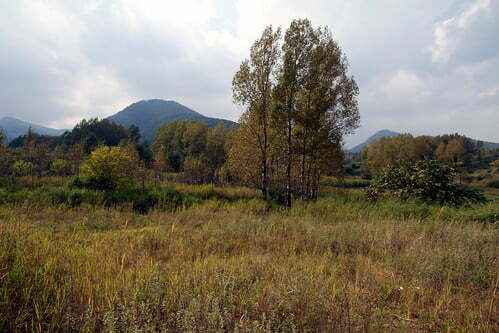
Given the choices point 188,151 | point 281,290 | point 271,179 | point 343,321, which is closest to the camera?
point 343,321

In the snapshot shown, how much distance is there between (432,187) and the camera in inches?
396

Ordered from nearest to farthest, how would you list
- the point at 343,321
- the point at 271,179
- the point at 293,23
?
the point at 343,321, the point at 293,23, the point at 271,179

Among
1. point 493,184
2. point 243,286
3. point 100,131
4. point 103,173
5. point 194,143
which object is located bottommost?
point 493,184

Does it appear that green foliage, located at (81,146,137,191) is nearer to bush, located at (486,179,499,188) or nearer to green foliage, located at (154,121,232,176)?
green foliage, located at (154,121,232,176)

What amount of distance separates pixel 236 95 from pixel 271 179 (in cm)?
898

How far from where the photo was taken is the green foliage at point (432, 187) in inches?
393

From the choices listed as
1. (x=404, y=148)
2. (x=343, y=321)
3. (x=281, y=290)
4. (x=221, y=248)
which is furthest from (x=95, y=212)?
(x=404, y=148)


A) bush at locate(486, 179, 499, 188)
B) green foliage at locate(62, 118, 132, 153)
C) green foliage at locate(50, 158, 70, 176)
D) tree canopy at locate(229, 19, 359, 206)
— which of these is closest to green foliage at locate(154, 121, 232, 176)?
green foliage at locate(50, 158, 70, 176)

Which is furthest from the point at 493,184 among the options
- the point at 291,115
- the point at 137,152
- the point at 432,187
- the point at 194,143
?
the point at 137,152

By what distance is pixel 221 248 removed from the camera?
418cm

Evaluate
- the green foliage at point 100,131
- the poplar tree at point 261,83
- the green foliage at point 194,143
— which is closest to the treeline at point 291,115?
the poplar tree at point 261,83

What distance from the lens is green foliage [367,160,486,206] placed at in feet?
32.8

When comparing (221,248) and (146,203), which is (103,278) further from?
(146,203)

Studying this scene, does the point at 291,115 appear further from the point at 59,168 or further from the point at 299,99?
the point at 59,168
